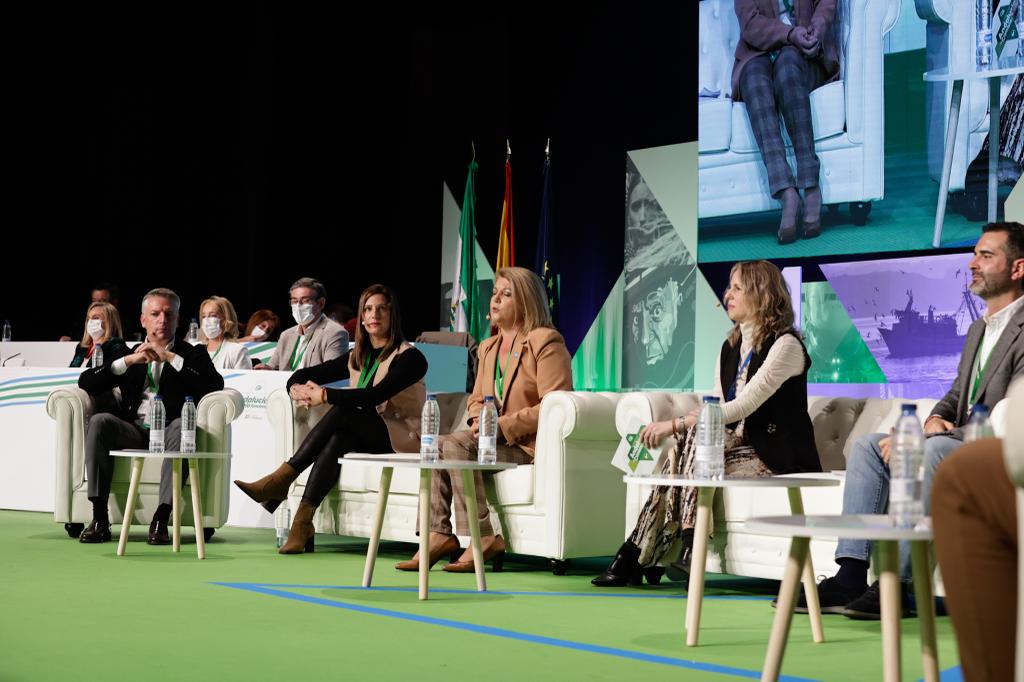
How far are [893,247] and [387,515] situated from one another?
4162mm

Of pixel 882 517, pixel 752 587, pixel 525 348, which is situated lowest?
pixel 752 587

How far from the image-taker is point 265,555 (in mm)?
5082

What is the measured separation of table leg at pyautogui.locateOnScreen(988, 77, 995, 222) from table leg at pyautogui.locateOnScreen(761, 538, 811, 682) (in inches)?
223

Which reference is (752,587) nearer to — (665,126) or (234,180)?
(665,126)

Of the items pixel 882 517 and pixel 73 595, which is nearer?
pixel 882 517

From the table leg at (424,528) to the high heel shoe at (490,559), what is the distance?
69 cm

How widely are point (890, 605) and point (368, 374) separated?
341 cm

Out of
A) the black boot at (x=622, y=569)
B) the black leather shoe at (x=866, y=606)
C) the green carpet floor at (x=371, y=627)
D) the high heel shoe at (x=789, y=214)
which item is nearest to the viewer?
the green carpet floor at (x=371, y=627)

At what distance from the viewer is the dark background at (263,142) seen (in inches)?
410

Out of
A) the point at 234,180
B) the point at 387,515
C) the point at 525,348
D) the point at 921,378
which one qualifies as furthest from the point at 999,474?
the point at 234,180

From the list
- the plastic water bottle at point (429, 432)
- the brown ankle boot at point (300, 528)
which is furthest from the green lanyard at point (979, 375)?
the brown ankle boot at point (300, 528)

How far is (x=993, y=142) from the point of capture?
7.27 metres

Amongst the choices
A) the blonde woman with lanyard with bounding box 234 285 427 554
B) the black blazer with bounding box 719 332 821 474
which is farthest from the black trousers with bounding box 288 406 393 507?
the black blazer with bounding box 719 332 821 474

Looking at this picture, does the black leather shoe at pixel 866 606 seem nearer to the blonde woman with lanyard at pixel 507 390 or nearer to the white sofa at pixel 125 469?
the blonde woman with lanyard at pixel 507 390
